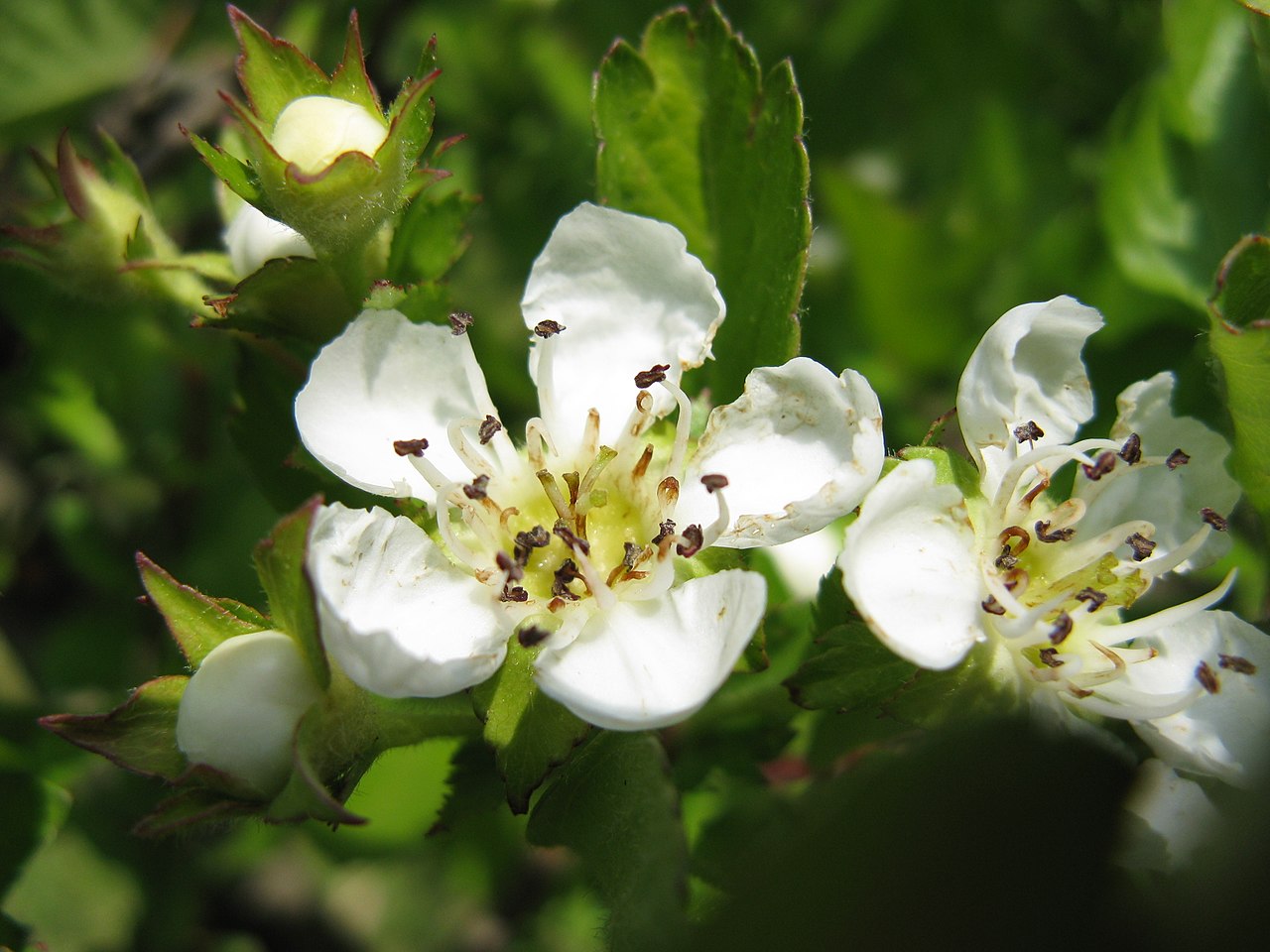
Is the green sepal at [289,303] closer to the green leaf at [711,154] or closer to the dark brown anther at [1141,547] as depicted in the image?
the green leaf at [711,154]

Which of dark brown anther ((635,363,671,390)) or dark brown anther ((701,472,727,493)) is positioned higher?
dark brown anther ((635,363,671,390))

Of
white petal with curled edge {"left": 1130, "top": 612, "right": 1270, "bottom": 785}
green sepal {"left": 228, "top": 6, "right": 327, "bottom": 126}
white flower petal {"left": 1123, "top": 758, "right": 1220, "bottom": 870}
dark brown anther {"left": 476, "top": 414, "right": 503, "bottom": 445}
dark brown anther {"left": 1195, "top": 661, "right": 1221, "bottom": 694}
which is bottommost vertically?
white flower petal {"left": 1123, "top": 758, "right": 1220, "bottom": 870}

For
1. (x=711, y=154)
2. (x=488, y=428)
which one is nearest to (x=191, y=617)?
(x=488, y=428)

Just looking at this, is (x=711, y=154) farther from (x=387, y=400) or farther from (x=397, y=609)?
(x=397, y=609)

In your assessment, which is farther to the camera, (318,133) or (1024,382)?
(1024,382)

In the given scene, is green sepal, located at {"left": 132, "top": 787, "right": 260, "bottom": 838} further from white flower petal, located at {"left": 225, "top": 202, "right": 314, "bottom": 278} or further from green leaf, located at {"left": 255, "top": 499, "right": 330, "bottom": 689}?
white flower petal, located at {"left": 225, "top": 202, "right": 314, "bottom": 278}

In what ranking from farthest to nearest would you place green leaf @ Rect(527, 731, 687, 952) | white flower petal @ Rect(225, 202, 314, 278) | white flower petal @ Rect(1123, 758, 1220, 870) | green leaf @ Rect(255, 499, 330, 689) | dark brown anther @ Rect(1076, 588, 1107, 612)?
white flower petal @ Rect(225, 202, 314, 278)
dark brown anther @ Rect(1076, 588, 1107, 612)
white flower petal @ Rect(1123, 758, 1220, 870)
green leaf @ Rect(255, 499, 330, 689)
green leaf @ Rect(527, 731, 687, 952)

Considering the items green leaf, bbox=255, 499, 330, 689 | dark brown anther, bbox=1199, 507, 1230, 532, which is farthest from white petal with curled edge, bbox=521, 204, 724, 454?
dark brown anther, bbox=1199, 507, 1230, 532
